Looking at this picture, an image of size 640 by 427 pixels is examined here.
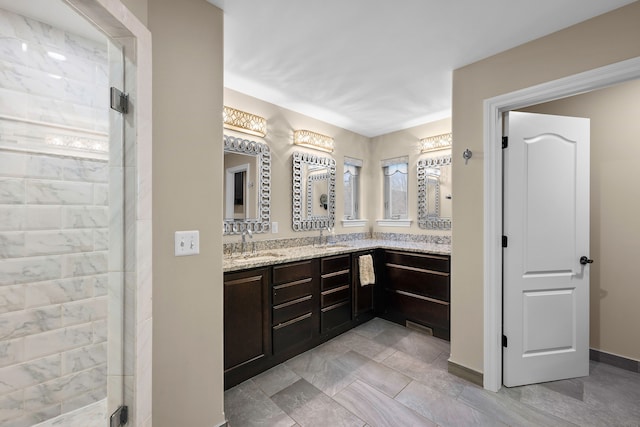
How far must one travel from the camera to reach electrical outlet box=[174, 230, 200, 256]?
4.37 feet

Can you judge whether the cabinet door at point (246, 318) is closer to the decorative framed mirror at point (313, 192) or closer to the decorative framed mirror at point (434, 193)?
the decorative framed mirror at point (313, 192)

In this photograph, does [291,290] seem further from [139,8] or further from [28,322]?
[139,8]

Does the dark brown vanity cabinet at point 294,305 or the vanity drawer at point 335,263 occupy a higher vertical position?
the vanity drawer at point 335,263

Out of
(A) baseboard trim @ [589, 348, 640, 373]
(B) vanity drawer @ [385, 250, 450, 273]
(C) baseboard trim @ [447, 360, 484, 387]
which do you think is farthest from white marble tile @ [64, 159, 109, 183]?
(A) baseboard trim @ [589, 348, 640, 373]

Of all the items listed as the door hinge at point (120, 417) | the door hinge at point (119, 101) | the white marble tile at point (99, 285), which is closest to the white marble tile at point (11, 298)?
the white marble tile at point (99, 285)

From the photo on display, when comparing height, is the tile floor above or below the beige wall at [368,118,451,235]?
below

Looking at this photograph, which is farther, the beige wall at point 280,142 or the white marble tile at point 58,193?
the beige wall at point 280,142

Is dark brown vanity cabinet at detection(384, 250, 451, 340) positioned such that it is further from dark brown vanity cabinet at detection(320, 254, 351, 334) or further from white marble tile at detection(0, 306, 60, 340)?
white marble tile at detection(0, 306, 60, 340)

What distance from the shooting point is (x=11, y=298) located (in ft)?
4.51

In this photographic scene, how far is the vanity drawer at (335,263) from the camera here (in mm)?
2621

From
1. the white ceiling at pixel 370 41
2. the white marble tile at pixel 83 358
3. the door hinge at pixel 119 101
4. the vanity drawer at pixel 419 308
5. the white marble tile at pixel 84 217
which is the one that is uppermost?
the white ceiling at pixel 370 41

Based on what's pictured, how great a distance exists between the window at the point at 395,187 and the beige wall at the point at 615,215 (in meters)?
1.85

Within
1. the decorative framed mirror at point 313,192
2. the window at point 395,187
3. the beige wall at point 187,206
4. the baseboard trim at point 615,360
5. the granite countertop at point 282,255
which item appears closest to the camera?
the beige wall at point 187,206

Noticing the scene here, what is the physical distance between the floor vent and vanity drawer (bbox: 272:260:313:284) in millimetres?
1418
